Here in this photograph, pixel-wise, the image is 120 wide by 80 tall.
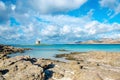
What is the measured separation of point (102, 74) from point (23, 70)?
886 centimetres

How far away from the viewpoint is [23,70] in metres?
21.8

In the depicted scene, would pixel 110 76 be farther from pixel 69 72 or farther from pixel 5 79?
pixel 5 79

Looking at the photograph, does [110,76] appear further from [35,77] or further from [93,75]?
[35,77]

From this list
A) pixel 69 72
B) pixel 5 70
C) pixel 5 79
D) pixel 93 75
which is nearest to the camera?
pixel 5 79

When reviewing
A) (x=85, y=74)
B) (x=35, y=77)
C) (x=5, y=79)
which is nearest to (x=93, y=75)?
(x=85, y=74)

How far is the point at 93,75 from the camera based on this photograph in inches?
822

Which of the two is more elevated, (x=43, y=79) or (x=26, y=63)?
(x=26, y=63)

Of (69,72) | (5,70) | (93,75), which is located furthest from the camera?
(69,72)

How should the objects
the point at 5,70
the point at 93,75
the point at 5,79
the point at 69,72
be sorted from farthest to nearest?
the point at 69,72 → the point at 5,70 → the point at 93,75 → the point at 5,79

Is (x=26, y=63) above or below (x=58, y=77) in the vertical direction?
above

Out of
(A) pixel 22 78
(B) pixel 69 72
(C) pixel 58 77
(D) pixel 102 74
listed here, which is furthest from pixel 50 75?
(D) pixel 102 74

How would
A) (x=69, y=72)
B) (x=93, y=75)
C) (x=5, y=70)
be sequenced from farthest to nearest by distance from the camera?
(x=69, y=72)
(x=5, y=70)
(x=93, y=75)

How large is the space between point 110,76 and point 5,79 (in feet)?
36.7

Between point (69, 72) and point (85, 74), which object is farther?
point (69, 72)
